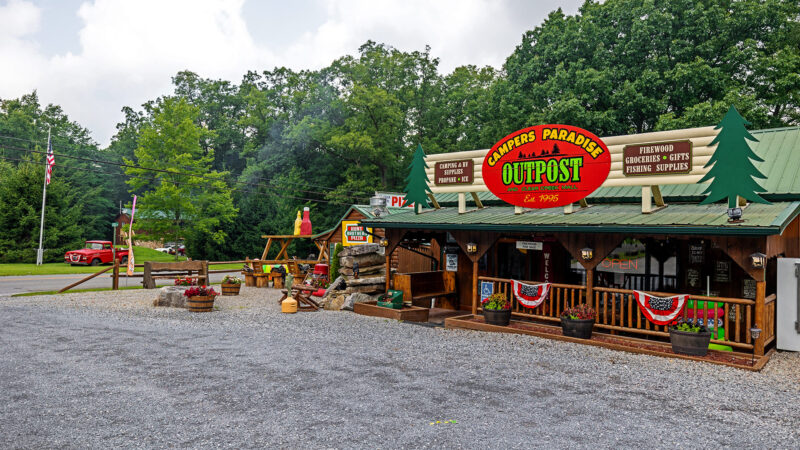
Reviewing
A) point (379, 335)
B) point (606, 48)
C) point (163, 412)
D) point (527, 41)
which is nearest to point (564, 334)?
point (379, 335)

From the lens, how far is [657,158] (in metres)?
10.8

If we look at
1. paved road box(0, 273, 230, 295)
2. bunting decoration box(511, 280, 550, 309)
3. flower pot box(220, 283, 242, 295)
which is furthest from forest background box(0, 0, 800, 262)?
bunting decoration box(511, 280, 550, 309)

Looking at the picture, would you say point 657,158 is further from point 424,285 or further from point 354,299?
point 354,299

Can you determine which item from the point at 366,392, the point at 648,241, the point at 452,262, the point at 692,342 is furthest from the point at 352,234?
the point at 366,392

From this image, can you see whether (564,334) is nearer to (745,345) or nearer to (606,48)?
(745,345)

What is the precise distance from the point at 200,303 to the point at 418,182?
25.4 ft

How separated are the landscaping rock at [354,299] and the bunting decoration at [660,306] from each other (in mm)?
8184

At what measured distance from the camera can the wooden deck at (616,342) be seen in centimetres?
921

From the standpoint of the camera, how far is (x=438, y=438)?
5656 mm

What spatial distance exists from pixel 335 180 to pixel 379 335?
36.0 metres

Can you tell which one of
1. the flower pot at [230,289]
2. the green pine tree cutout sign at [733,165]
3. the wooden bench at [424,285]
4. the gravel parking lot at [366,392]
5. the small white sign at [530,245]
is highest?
the green pine tree cutout sign at [733,165]

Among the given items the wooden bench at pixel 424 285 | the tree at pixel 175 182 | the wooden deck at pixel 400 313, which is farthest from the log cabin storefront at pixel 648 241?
the tree at pixel 175 182

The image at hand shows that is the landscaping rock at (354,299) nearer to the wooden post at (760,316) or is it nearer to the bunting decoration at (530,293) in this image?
the bunting decoration at (530,293)

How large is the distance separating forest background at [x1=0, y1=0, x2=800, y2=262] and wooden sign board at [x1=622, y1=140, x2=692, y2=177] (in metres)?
15.7
